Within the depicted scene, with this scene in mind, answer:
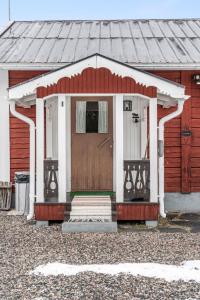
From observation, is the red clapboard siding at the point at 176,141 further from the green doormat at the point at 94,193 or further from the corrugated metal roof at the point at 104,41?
the green doormat at the point at 94,193

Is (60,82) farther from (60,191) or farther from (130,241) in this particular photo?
(130,241)

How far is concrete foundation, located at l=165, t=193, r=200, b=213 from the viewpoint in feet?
32.2

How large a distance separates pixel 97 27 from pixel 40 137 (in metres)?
5.41

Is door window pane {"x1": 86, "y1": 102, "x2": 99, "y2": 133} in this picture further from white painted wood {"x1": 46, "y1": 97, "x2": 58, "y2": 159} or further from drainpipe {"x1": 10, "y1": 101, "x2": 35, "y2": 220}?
drainpipe {"x1": 10, "y1": 101, "x2": 35, "y2": 220}

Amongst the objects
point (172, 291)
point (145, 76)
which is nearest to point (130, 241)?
point (172, 291)

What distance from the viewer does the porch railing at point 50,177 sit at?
8.14 meters

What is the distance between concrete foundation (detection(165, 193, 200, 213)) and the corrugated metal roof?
2.95 m

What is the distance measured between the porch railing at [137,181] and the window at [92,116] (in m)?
1.77

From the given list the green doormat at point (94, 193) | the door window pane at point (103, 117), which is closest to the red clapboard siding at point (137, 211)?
the green doormat at point (94, 193)

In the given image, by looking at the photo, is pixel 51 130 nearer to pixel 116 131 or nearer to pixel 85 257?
pixel 116 131

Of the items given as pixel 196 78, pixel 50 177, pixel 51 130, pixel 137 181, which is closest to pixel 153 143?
pixel 137 181

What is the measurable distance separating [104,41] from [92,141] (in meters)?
2.84

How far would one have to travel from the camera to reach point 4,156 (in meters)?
9.97

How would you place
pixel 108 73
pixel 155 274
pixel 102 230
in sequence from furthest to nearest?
1. pixel 108 73
2. pixel 102 230
3. pixel 155 274
